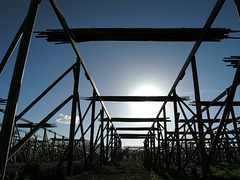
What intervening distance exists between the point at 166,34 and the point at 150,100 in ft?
19.4

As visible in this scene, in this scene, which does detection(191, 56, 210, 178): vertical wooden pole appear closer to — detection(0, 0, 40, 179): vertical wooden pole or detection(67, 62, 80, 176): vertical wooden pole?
detection(67, 62, 80, 176): vertical wooden pole

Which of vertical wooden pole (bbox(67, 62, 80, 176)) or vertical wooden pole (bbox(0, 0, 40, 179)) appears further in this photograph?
vertical wooden pole (bbox(67, 62, 80, 176))

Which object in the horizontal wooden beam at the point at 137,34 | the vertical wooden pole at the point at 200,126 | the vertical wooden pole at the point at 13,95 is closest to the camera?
the vertical wooden pole at the point at 13,95

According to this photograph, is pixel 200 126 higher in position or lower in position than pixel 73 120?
lower

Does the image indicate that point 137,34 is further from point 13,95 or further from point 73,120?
point 13,95

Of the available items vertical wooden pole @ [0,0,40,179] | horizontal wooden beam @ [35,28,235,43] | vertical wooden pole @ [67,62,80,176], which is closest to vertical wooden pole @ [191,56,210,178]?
horizontal wooden beam @ [35,28,235,43]

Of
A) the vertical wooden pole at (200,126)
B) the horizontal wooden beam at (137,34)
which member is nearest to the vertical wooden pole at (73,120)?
the horizontal wooden beam at (137,34)

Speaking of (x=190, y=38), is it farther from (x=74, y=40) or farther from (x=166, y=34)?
(x=74, y=40)

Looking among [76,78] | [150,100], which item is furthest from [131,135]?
[76,78]

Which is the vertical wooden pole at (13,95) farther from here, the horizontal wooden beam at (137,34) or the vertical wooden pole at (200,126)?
the vertical wooden pole at (200,126)

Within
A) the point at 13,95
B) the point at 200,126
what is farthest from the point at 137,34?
the point at 13,95

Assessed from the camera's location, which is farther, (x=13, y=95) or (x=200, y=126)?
(x=200, y=126)

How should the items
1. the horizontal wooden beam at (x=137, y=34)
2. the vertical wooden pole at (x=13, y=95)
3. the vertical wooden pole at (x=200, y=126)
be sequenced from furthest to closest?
the horizontal wooden beam at (x=137, y=34) → the vertical wooden pole at (x=200, y=126) → the vertical wooden pole at (x=13, y=95)

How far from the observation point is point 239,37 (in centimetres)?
595
